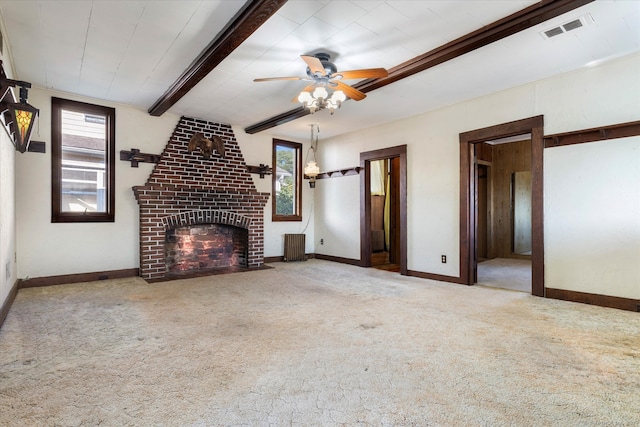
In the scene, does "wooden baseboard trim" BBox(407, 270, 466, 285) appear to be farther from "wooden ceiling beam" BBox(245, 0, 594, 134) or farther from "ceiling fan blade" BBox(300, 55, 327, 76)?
"ceiling fan blade" BBox(300, 55, 327, 76)

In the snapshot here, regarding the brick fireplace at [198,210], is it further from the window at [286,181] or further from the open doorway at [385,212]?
the open doorway at [385,212]

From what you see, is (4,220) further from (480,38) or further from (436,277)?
(436,277)

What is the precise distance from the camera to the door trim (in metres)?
4.00

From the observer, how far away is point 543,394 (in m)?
1.79

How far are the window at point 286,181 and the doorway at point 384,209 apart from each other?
5.26 ft

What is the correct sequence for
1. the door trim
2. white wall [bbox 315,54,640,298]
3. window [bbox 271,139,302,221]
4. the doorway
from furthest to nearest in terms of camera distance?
window [bbox 271,139,302,221] < the doorway < the door trim < white wall [bbox 315,54,640,298]

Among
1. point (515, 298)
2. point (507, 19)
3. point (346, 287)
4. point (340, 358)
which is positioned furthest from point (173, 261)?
point (507, 19)

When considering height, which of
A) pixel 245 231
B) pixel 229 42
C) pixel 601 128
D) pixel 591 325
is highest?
pixel 229 42

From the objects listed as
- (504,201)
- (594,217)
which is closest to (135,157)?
(594,217)

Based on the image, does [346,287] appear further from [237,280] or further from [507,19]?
[507,19]

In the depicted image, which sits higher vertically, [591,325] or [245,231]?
[245,231]

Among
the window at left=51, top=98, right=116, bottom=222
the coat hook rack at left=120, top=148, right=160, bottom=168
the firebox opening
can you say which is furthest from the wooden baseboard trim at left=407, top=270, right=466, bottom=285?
the window at left=51, top=98, right=116, bottom=222

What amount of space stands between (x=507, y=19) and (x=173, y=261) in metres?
5.60

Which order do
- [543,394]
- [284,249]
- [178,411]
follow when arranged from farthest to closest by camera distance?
1. [284,249]
2. [543,394]
3. [178,411]
